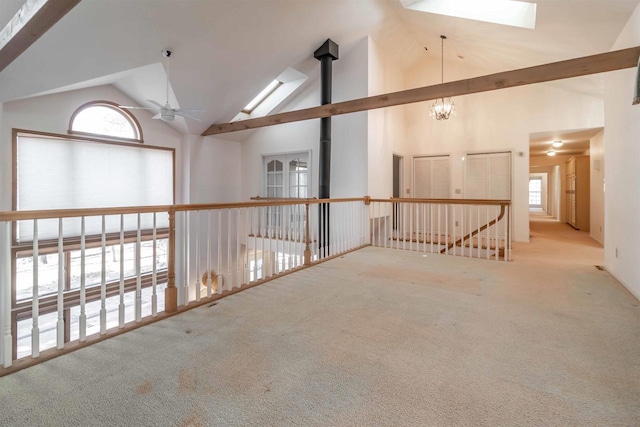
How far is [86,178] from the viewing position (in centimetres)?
556

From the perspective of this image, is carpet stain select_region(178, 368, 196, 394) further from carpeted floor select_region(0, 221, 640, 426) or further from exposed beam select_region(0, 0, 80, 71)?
exposed beam select_region(0, 0, 80, 71)

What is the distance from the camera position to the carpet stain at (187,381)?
1.50 m

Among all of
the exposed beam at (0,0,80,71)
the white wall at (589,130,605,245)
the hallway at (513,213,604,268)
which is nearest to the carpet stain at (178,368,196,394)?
the exposed beam at (0,0,80,71)

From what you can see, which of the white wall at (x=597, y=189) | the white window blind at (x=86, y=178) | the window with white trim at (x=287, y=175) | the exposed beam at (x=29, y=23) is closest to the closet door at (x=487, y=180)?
the white wall at (x=597, y=189)

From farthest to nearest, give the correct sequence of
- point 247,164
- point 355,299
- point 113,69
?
1. point 247,164
2. point 113,69
3. point 355,299

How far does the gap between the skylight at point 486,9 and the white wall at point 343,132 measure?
137 cm

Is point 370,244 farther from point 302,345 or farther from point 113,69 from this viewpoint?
point 113,69

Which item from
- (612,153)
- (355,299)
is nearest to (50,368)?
(355,299)

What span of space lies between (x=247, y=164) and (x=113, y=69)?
381 centimetres

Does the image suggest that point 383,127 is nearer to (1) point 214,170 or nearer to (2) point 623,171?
(2) point 623,171

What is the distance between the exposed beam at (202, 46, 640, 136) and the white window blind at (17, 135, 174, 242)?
313 cm

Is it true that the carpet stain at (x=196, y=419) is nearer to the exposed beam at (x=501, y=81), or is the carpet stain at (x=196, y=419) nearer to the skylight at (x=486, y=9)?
the exposed beam at (x=501, y=81)

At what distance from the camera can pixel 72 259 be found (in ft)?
17.8

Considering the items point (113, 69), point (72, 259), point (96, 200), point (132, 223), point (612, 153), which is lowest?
point (72, 259)
